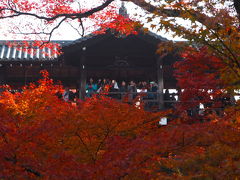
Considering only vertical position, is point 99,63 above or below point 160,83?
above

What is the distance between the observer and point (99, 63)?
1878 cm

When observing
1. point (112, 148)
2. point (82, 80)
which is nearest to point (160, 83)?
point (82, 80)

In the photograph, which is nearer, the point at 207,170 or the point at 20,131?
the point at 207,170

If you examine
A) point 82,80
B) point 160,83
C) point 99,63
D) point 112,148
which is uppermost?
point 99,63

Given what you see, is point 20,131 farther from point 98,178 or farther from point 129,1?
point 129,1

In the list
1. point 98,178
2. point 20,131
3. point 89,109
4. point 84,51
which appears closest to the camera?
point 98,178

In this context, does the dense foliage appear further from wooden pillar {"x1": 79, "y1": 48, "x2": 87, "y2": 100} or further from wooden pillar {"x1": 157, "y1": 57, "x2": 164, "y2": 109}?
wooden pillar {"x1": 79, "y1": 48, "x2": 87, "y2": 100}

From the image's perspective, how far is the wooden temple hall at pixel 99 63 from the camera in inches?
635

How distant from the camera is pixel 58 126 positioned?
269 inches

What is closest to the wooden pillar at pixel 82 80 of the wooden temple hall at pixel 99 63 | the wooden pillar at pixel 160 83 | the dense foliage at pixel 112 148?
the wooden temple hall at pixel 99 63

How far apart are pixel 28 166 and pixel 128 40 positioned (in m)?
11.6

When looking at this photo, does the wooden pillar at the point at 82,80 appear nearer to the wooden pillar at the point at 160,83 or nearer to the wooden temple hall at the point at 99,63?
the wooden temple hall at the point at 99,63

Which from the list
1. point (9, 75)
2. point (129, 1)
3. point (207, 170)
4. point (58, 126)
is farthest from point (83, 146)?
point (9, 75)

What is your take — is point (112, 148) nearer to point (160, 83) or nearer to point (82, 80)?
point (160, 83)
